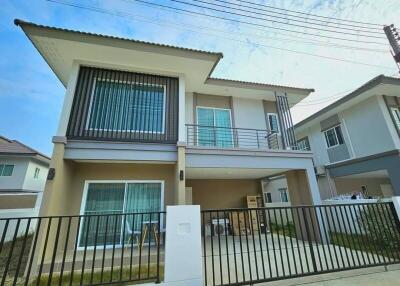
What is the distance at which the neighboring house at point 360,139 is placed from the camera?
8.28m

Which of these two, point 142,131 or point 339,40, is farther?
point 339,40

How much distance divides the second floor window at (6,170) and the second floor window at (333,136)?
20.6m

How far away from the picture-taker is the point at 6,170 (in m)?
13.1

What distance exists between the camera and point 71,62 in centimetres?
617

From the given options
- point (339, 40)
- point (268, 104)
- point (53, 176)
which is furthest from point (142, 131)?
point (339, 40)

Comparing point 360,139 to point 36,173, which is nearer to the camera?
point 360,139

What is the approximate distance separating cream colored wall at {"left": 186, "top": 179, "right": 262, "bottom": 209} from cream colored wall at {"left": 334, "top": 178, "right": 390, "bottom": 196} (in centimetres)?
566

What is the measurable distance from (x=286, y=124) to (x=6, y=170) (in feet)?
58.2

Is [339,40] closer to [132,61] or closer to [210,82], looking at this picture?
[210,82]

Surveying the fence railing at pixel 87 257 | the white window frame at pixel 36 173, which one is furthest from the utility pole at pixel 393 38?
the white window frame at pixel 36 173

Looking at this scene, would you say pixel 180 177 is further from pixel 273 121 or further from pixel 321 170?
pixel 321 170

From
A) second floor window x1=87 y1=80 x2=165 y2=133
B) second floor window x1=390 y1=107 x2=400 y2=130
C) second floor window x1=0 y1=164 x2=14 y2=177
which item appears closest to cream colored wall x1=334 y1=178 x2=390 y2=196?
second floor window x1=390 y1=107 x2=400 y2=130

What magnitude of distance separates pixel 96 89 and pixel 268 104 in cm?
736

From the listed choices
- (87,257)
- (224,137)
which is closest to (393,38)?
(224,137)
